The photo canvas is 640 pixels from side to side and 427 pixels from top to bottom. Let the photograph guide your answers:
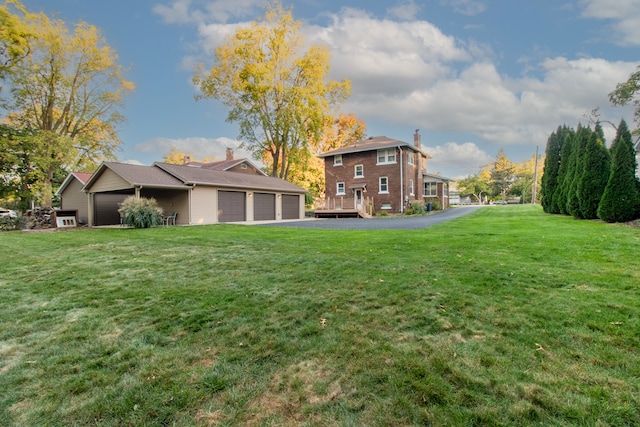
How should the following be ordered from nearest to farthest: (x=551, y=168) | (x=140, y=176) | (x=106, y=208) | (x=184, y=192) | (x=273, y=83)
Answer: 1. (x=140, y=176)
2. (x=184, y=192)
3. (x=551, y=168)
4. (x=106, y=208)
5. (x=273, y=83)

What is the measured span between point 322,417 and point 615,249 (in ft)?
22.2

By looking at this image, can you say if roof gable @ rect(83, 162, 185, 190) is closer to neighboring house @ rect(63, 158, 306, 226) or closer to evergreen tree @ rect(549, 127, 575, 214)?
neighboring house @ rect(63, 158, 306, 226)

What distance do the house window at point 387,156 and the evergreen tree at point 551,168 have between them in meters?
10.2

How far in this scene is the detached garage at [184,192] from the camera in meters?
17.0

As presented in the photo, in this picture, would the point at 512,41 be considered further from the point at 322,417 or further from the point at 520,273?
the point at 322,417

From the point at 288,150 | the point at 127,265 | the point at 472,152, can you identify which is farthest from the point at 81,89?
the point at 472,152

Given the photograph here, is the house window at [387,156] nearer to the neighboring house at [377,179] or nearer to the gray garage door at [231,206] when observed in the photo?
the neighboring house at [377,179]

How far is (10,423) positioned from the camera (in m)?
1.87

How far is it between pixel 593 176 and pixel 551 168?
6.67 m

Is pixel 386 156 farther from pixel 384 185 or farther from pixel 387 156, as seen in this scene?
pixel 384 185

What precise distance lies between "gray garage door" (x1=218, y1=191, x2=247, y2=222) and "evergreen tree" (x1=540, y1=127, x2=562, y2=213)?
1884cm

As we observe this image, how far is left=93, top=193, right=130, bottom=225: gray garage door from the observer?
64.0ft

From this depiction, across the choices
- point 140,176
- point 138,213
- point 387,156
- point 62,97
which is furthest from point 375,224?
point 62,97

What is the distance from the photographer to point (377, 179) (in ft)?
84.8
